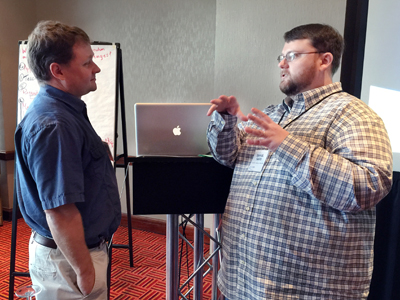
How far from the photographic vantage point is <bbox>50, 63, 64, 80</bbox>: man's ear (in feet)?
3.86

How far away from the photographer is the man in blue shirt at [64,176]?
1.07 metres

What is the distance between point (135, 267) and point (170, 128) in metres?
1.75

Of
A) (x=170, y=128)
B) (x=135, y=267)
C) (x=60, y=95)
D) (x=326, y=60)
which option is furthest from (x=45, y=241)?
(x=135, y=267)

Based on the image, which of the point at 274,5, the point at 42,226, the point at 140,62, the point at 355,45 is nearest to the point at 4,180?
the point at 140,62

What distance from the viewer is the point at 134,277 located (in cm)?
265

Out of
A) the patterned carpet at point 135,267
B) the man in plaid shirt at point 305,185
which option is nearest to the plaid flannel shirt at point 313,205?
the man in plaid shirt at point 305,185

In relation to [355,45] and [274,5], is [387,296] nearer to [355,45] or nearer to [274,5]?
[355,45]

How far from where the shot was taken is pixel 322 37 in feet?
4.33

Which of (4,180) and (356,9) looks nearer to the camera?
(356,9)

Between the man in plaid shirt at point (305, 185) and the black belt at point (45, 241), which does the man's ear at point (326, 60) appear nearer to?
the man in plaid shirt at point (305, 185)

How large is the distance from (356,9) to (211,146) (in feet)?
4.77

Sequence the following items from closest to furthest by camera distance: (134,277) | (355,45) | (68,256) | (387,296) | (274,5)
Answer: (68,256) → (387,296) → (355,45) → (274,5) → (134,277)

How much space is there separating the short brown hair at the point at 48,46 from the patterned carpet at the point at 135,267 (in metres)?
1.53

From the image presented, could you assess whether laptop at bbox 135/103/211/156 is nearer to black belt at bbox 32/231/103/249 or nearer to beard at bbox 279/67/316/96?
beard at bbox 279/67/316/96
